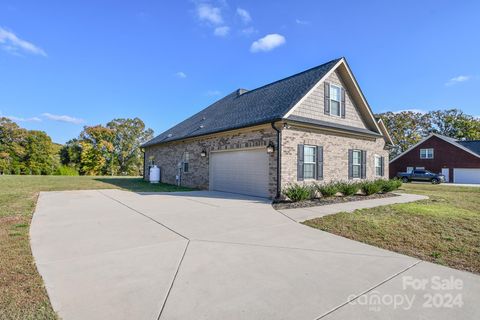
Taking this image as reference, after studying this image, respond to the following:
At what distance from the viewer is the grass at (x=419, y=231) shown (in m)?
4.28

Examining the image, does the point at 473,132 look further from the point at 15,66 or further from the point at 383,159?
the point at 15,66

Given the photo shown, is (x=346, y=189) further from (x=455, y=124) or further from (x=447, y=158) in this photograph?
(x=455, y=124)

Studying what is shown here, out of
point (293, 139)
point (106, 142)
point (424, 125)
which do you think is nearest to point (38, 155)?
point (106, 142)

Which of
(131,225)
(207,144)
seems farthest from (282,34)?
(131,225)

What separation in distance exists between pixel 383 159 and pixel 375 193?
13.1 ft

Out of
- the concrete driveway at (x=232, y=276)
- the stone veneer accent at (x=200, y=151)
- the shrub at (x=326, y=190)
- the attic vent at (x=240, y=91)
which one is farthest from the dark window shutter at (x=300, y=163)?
the attic vent at (x=240, y=91)

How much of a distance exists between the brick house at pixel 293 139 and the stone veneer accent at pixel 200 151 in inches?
1.6

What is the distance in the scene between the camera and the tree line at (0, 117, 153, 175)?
37.1m

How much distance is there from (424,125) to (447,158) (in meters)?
14.9

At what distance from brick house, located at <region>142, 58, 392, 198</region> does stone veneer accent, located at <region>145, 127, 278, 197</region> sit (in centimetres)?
4

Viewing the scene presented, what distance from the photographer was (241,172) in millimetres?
11961

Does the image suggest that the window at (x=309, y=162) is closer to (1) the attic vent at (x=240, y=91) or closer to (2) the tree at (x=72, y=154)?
(1) the attic vent at (x=240, y=91)

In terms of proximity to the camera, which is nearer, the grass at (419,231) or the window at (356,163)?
the grass at (419,231)

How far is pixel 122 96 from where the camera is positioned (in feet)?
81.0
